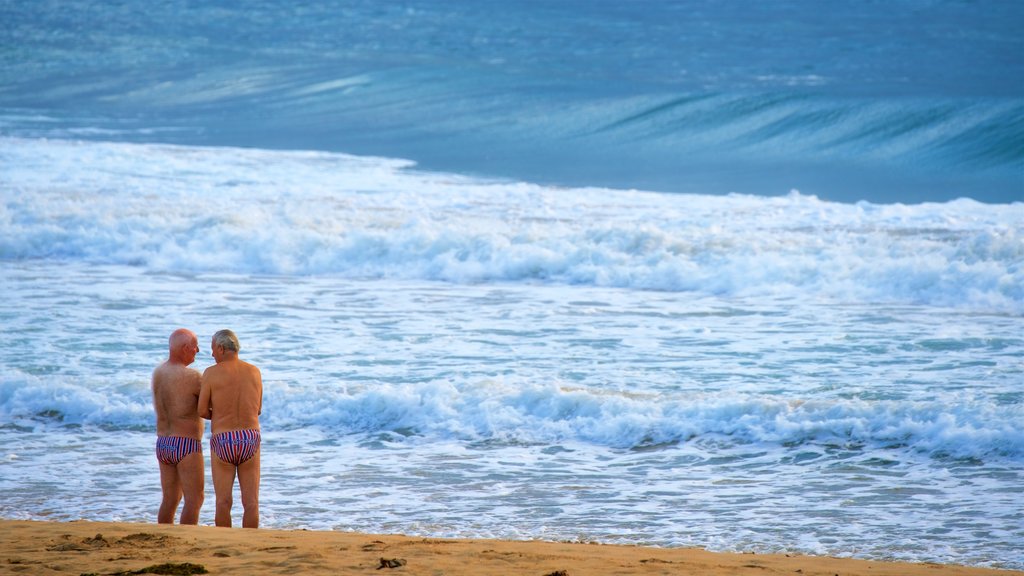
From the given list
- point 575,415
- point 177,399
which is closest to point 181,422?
point 177,399

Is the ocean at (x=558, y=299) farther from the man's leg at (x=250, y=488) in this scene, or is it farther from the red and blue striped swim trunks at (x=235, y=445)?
the red and blue striped swim trunks at (x=235, y=445)

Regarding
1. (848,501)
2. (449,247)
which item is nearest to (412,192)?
(449,247)

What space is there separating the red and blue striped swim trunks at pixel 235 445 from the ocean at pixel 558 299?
728 mm

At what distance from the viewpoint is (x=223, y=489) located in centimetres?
600

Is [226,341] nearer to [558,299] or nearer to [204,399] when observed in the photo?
[204,399]

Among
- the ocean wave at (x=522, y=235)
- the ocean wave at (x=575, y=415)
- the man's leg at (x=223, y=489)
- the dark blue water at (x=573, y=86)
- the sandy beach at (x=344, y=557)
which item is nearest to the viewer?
the sandy beach at (x=344, y=557)

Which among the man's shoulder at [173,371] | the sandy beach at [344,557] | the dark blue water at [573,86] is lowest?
the sandy beach at [344,557]

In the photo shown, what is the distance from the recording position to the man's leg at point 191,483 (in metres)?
5.95

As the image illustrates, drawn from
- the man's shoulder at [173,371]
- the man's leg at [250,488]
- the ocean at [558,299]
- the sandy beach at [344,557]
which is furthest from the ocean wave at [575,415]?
the man's shoulder at [173,371]

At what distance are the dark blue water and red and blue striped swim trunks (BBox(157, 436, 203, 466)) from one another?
1606 cm

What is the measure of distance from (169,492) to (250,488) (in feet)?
1.33

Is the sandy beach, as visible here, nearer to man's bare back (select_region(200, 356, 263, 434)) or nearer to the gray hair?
man's bare back (select_region(200, 356, 263, 434))

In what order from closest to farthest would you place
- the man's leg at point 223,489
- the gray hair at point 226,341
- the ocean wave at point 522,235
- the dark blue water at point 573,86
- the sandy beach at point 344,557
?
the sandy beach at point 344,557
the gray hair at point 226,341
the man's leg at point 223,489
the ocean wave at point 522,235
the dark blue water at point 573,86

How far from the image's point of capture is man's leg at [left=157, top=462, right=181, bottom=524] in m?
6.02
